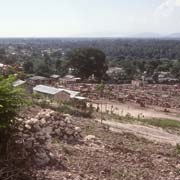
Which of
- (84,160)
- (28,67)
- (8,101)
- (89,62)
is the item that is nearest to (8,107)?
(8,101)

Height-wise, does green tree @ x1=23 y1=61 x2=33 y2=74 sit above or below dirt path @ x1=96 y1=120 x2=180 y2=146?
below

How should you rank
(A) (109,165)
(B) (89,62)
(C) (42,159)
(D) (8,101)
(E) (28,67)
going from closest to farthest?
(D) (8,101), (C) (42,159), (A) (109,165), (B) (89,62), (E) (28,67)

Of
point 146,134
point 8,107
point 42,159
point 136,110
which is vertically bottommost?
point 136,110

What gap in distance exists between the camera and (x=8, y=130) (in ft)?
17.5

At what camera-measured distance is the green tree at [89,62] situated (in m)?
55.5

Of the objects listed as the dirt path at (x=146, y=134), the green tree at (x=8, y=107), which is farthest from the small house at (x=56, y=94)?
the green tree at (x=8, y=107)

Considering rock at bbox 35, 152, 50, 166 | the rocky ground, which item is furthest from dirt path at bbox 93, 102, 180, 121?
rock at bbox 35, 152, 50, 166

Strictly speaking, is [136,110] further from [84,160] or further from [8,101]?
[8,101]

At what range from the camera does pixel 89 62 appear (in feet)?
182

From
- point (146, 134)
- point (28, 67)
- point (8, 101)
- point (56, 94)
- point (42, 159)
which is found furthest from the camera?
point (28, 67)

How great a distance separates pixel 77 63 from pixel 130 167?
166ft

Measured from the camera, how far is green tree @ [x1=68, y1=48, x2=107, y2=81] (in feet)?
182

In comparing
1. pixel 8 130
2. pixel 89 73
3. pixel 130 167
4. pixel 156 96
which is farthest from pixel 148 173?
pixel 89 73

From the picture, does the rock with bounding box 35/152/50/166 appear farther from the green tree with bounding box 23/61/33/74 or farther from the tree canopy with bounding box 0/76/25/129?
the green tree with bounding box 23/61/33/74
